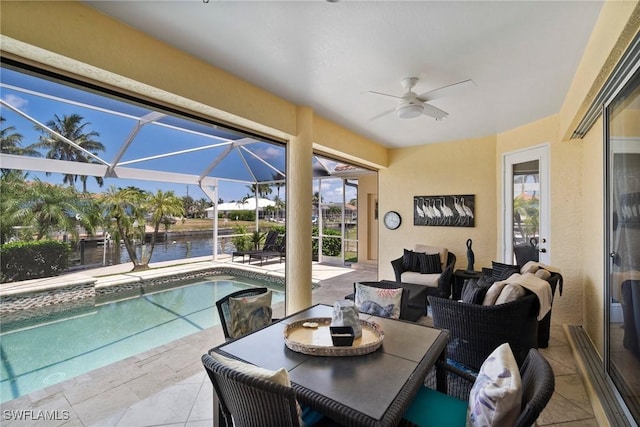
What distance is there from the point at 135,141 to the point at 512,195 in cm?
676

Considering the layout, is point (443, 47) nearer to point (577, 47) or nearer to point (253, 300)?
point (577, 47)

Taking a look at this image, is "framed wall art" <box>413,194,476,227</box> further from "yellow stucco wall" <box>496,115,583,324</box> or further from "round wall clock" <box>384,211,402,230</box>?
"yellow stucco wall" <box>496,115,583,324</box>

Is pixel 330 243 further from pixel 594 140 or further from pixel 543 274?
pixel 594 140

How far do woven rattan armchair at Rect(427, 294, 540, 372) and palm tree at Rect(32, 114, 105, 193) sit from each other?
600 cm

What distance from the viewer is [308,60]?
2381 mm

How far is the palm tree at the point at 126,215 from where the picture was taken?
6.16 meters

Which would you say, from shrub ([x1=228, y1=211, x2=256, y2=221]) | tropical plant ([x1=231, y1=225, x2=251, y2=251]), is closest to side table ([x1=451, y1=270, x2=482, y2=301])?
tropical plant ([x1=231, y1=225, x2=251, y2=251])

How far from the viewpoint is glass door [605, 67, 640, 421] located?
1758mm

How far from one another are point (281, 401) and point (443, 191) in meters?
4.98

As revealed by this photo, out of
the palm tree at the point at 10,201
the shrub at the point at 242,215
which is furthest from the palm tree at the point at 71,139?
the shrub at the point at 242,215

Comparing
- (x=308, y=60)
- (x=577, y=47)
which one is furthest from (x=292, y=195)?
(x=577, y=47)

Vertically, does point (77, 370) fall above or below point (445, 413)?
below

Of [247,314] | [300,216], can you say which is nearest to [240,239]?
[300,216]

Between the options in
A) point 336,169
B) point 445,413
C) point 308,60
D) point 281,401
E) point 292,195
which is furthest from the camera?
point 336,169
